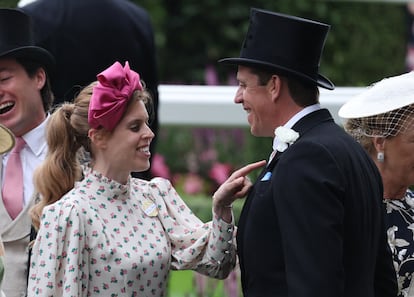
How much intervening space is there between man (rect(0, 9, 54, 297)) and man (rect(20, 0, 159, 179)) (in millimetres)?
633

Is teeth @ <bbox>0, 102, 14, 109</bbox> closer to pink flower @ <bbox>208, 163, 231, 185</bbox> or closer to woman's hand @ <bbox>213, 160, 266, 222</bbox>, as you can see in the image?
woman's hand @ <bbox>213, 160, 266, 222</bbox>

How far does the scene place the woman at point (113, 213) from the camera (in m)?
4.33

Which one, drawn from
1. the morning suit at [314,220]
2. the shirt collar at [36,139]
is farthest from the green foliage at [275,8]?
the morning suit at [314,220]

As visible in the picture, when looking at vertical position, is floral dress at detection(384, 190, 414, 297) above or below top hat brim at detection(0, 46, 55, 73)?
below

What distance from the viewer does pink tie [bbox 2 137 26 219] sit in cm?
485

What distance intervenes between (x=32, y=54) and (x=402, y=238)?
161cm

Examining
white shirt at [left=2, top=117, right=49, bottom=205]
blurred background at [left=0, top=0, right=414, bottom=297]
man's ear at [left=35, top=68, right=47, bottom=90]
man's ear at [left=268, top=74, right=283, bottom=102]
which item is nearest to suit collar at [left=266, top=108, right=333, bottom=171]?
man's ear at [left=268, top=74, right=283, bottom=102]

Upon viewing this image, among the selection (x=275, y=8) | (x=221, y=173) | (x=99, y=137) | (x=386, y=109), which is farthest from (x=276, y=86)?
(x=275, y=8)

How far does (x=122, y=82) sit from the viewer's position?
447 centimetres

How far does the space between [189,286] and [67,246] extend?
9.44ft

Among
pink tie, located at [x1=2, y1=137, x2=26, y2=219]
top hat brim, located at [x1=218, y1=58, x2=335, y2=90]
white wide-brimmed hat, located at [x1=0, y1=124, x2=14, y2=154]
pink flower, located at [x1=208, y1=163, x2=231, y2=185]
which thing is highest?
top hat brim, located at [x1=218, y1=58, x2=335, y2=90]

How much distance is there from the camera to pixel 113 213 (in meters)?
4.49

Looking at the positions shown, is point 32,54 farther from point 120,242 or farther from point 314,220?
point 314,220

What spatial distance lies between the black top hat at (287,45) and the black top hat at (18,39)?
3.59 ft
